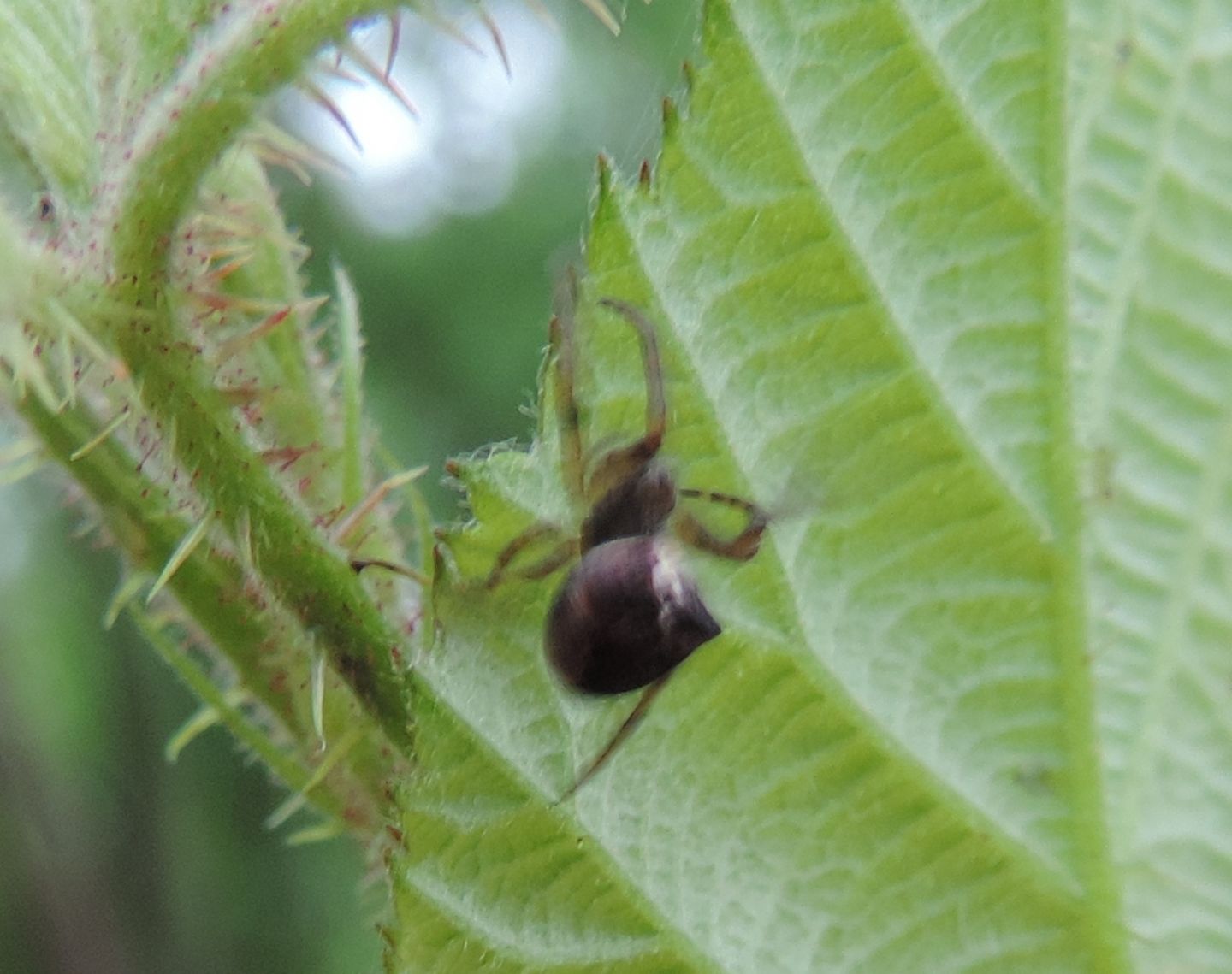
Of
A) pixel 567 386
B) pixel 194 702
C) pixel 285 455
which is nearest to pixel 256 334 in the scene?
pixel 285 455

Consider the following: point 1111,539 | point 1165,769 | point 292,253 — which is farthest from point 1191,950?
point 292,253

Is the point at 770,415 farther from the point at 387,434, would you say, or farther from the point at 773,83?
the point at 387,434

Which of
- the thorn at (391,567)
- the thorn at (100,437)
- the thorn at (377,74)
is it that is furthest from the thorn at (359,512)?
the thorn at (377,74)

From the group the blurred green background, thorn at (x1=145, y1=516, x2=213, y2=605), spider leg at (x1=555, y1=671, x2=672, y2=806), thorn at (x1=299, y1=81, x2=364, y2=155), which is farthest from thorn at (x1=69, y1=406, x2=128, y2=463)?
the blurred green background

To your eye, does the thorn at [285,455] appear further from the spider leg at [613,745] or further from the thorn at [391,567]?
the spider leg at [613,745]

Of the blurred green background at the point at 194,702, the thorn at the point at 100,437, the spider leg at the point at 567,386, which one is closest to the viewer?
the thorn at the point at 100,437

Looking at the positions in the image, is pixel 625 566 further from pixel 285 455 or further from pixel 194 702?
pixel 194 702

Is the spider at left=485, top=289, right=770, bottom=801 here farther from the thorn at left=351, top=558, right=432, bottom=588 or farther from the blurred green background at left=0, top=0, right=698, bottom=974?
the blurred green background at left=0, top=0, right=698, bottom=974
